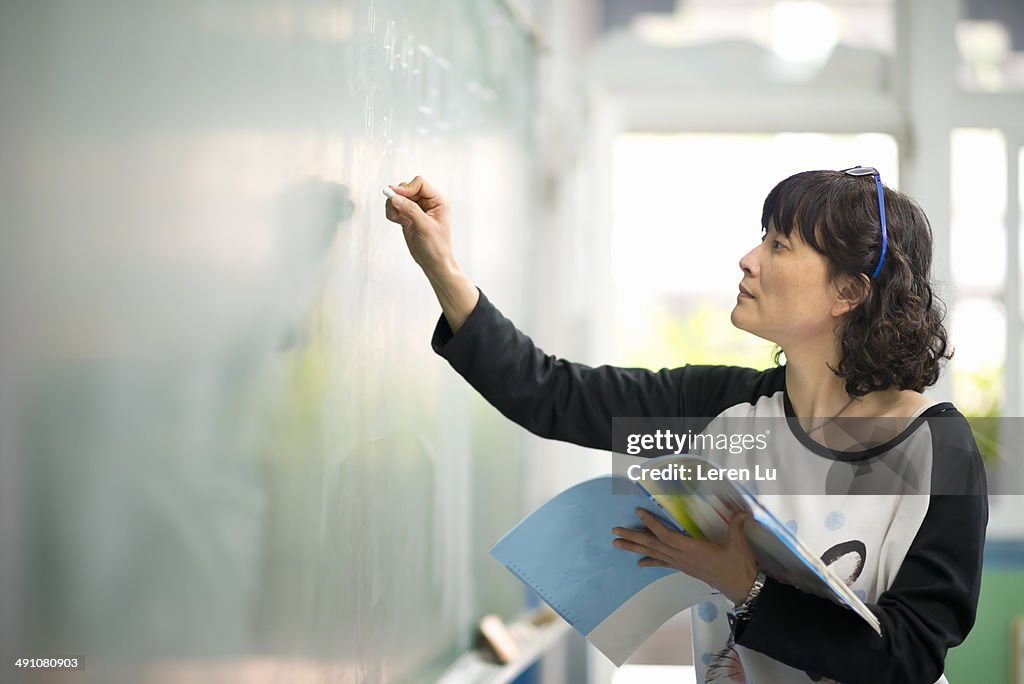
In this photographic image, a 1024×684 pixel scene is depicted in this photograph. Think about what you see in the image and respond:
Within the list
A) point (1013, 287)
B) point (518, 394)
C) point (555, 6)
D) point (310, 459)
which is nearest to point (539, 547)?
point (518, 394)

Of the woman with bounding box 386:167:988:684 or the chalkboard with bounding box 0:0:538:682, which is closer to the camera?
the chalkboard with bounding box 0:0:538:682

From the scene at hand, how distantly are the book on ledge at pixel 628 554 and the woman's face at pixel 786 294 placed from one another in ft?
0.86

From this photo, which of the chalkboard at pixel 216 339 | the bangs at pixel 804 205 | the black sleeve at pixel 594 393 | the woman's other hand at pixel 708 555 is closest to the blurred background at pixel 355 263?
the chalkboard at pixel 216 339

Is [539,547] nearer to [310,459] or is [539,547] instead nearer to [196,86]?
[310,459]

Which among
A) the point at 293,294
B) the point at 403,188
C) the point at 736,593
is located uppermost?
the point at 403,188

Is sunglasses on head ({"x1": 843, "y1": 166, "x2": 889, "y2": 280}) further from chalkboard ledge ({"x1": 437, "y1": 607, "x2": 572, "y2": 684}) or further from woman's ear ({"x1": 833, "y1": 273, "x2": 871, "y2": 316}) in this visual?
chalkboard ledge ({"x1": 437, "y1": 607, "x2": 572, "y2": 684})

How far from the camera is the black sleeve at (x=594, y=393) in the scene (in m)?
1.22

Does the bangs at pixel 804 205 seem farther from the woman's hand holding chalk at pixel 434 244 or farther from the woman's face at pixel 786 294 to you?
the woman's hand holding chalk at pixel 434 244

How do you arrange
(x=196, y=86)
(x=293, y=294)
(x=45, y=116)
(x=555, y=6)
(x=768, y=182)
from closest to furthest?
(x=45, y=116)
(x=196, y=86)
(x=293, y=294)
(x=555, y=6)
(x=768, y=182)

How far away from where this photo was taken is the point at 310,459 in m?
1.18

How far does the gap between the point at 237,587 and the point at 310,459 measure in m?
0.20

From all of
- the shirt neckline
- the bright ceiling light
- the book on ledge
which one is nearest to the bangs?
the shirt neckline

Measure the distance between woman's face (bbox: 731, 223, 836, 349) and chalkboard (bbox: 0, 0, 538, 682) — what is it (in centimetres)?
50

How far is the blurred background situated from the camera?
2.60ft
